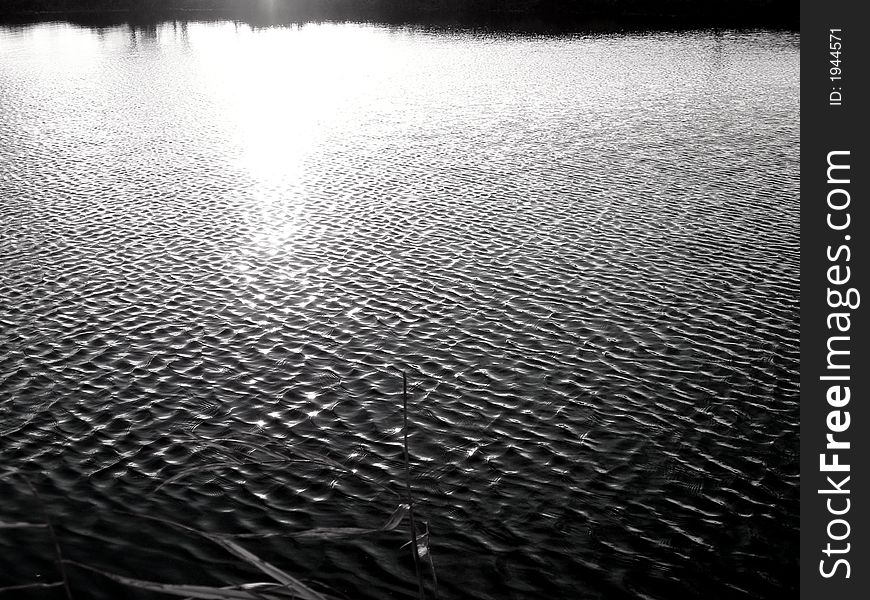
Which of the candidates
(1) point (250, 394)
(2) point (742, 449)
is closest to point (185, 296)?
(1) point (250, 394)

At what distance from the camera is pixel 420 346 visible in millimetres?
36656

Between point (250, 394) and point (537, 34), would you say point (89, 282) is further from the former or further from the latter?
point (537, 34)

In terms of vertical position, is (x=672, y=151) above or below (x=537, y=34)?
below

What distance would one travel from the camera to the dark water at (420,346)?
79.0 feet

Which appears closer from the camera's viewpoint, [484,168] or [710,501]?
[710,501]

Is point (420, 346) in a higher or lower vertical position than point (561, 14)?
lower

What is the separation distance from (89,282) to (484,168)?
115ft

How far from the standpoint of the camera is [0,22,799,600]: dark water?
948 inches

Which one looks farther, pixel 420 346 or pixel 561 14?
pixel 561 14

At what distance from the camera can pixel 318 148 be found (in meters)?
77.9

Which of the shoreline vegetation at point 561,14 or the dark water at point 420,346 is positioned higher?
the shoreline vegetation at point 561,14

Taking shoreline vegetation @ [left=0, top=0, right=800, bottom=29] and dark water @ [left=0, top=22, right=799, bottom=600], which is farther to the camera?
shoreline vegetation @ [left=0, top=0, right=800, bottom=29]

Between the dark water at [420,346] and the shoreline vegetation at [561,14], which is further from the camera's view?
the shoreline vegetation at [561,14]

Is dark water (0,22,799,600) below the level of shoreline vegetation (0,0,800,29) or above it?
below
